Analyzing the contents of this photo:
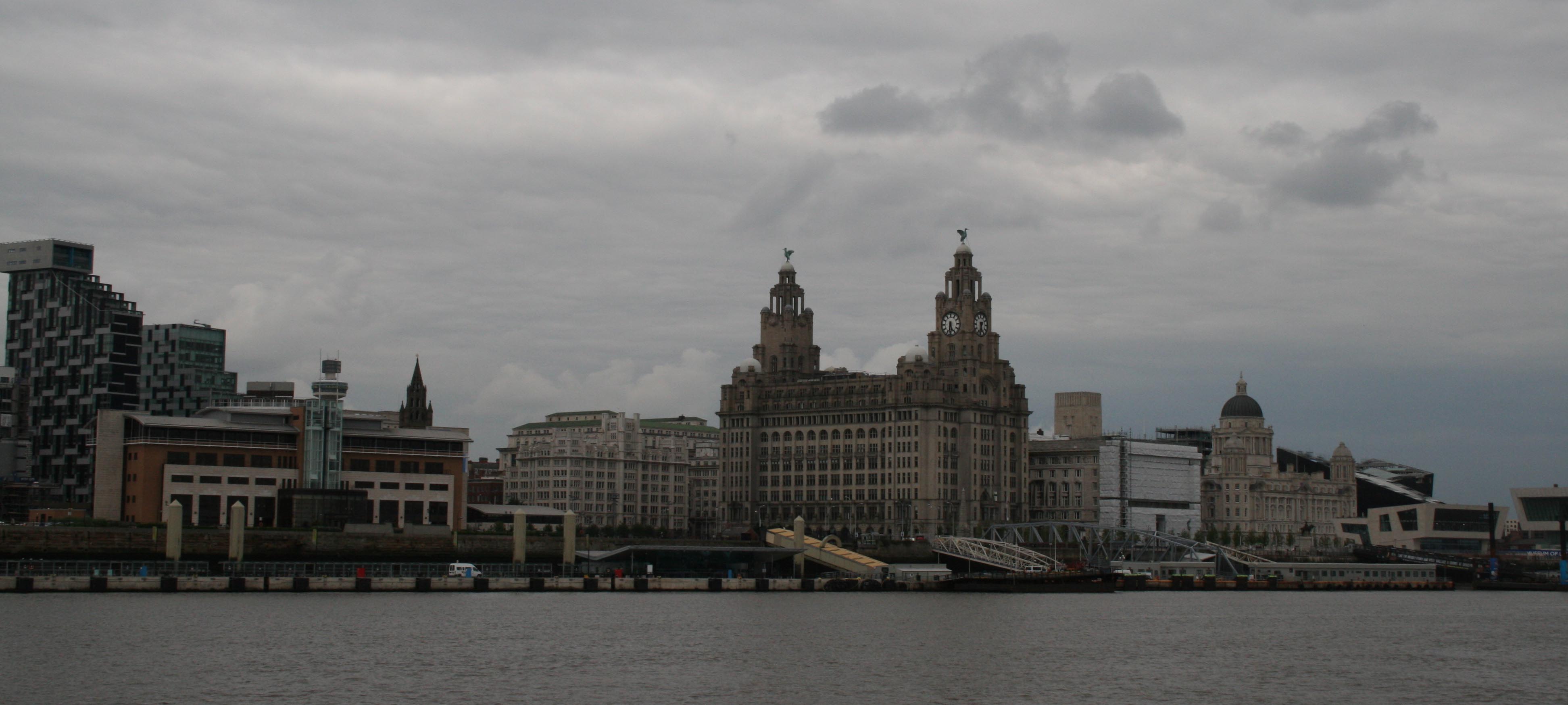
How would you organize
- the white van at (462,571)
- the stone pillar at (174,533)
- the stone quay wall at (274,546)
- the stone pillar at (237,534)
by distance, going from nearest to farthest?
1. the stone quay wall at (274,546)
2. the stone pillar at (174,533)
3. the stone pillar at (237,534)
4. the white van at (462,571)

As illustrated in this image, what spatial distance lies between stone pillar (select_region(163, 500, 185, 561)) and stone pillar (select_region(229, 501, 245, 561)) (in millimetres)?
4762

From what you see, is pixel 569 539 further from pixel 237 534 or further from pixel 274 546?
pixel 237 534

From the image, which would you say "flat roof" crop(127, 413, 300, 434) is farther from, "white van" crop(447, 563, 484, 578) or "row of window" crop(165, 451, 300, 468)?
"white van" crop(447, 563, 484, 578)

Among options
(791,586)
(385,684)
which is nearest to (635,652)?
(385,684)

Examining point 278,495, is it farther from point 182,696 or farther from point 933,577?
point 182,696

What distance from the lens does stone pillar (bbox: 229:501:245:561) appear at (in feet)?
538

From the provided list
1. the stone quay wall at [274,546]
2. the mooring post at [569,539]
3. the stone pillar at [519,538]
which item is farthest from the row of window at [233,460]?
Result: the mooring post at [569,539]

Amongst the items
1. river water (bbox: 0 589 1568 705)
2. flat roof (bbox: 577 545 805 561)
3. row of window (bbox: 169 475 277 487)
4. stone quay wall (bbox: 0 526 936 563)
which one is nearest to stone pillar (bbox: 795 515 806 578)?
flat roof (bbox: 577 545 805 561)

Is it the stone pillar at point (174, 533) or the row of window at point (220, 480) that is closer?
the stone pillar at point (174, 533)

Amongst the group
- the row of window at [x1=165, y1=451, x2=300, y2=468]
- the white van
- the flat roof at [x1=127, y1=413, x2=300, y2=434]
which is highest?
the flat roof at [x1=127, y1=413, x2=300, y2=434]

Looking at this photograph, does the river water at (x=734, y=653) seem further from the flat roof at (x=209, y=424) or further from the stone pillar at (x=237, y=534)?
the flat roof at (x=209, y=424)

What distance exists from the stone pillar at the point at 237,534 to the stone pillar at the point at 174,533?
4.76 meters

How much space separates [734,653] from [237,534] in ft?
269

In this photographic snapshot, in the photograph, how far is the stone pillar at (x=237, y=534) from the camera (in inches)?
6457
